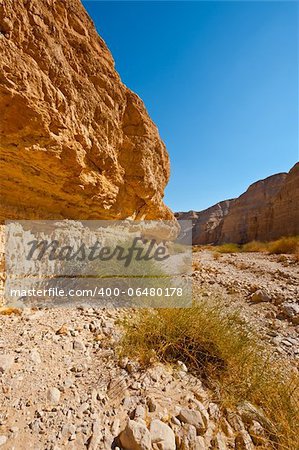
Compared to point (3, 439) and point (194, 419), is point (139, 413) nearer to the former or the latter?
point (194, 419)

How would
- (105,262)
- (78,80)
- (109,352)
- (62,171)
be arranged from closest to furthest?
(109,352) → (62,171) → (78,80) → (105,262)

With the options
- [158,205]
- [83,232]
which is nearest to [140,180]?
[158,205]

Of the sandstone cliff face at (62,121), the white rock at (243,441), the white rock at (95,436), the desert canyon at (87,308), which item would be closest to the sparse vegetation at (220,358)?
the desert canyon at (87,308)

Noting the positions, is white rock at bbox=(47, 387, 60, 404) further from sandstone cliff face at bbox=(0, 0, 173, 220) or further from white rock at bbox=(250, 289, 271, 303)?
white rock at bbox=(250, 289, 271, 303)

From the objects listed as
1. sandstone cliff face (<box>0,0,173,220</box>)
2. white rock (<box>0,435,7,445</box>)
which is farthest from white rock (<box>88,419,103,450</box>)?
sandstone cliff face (<box>0,0,173,220</box>)

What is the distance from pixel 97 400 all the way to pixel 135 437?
1.44ft

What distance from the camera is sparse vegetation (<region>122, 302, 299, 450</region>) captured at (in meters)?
1.53

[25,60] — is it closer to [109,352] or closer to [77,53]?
[77,53]

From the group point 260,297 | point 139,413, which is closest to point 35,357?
point 139,413

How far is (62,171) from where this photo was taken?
3457 mm

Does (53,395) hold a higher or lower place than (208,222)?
lower

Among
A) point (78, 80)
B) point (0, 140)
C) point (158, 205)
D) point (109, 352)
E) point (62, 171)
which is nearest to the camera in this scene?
point (109, 352)

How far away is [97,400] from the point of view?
149 centimetres

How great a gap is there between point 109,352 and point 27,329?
3.20 ft
